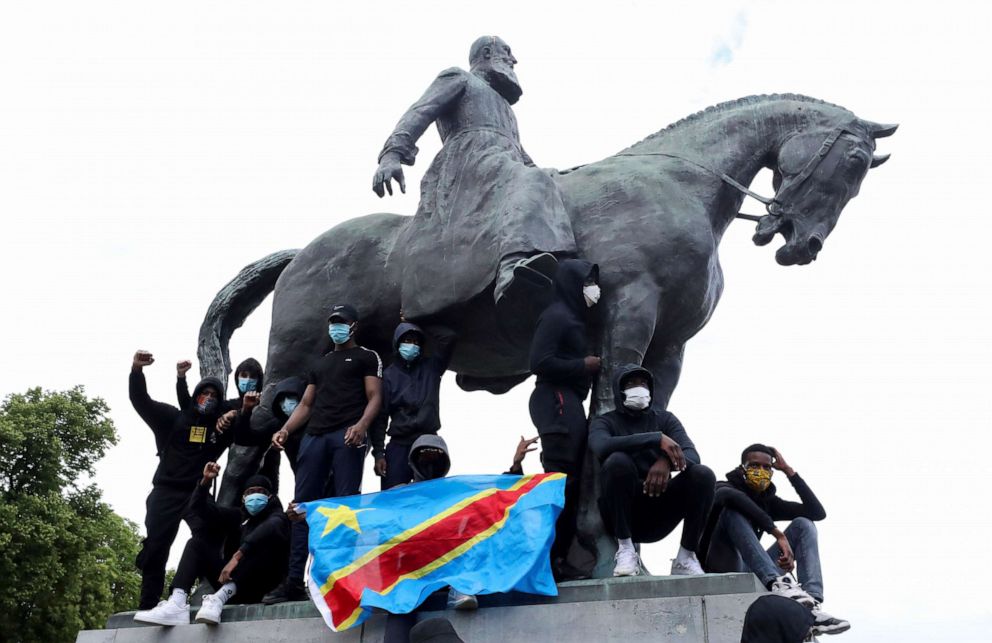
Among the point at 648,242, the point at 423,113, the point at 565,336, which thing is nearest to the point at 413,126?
the point at 423,113

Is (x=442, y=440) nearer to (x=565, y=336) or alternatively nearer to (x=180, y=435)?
(x=565, y=336)

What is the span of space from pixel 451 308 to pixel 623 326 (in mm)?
1616

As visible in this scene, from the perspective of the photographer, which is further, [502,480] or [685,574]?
[502,480]

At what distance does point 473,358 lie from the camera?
941 cm

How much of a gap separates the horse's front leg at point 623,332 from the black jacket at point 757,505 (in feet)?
3.49

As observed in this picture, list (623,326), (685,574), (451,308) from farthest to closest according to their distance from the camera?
(451,308)
(623,326)
(685,574)

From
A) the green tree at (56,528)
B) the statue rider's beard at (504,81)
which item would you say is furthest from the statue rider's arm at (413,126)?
the green tree at (56,528)

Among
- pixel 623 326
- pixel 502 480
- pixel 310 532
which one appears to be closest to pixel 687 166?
pixel 623 326

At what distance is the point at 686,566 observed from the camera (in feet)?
22.5

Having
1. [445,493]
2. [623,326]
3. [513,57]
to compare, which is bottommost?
[445,493]

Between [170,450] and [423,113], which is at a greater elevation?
[423,113]

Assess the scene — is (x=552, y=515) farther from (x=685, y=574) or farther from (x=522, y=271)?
(x=522, y=271)

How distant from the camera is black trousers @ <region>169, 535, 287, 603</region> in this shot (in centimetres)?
769

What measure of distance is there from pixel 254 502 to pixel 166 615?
43.7 inches
